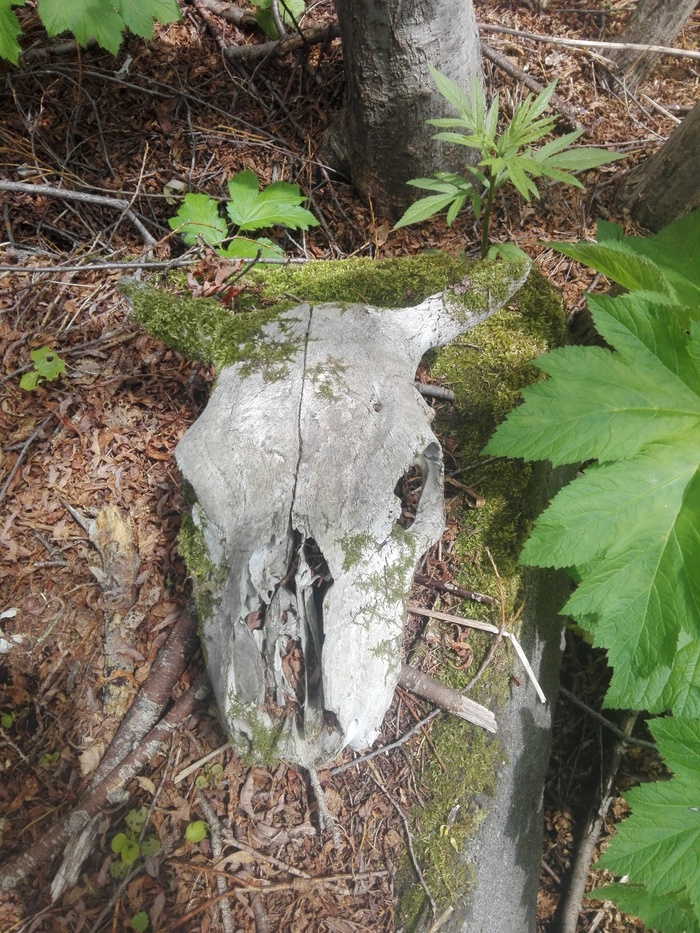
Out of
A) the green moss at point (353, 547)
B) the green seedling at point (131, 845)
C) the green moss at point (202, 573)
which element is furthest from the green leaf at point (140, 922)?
the green moss at point (353, 547)

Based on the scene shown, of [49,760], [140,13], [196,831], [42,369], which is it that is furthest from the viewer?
[42,369]

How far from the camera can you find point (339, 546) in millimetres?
1952

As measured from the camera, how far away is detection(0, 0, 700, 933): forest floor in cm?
216

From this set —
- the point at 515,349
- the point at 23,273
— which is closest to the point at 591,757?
the point at 515,349

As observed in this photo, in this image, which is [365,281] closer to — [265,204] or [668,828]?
[265,204]

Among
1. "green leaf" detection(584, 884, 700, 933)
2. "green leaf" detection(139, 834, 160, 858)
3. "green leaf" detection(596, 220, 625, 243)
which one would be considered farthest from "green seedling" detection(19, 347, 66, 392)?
"green leaf" detection(584, 884, 700, 933)

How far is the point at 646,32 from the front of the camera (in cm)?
353

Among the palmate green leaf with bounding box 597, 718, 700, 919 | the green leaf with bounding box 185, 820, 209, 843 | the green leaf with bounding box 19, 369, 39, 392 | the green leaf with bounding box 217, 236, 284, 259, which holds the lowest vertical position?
the green leaf with bounding box 185, 820, 209, 843

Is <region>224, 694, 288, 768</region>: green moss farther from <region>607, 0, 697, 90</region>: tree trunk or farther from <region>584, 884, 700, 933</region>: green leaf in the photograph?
<region>607, 0, 697, 90</region>: tree trunk

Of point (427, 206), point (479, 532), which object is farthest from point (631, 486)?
point (427, 206)

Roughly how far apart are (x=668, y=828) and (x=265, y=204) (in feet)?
10.5

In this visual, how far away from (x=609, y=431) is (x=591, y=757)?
1830mm

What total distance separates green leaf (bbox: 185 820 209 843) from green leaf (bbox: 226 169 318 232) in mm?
2694

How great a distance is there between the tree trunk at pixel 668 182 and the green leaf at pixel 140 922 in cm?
414
